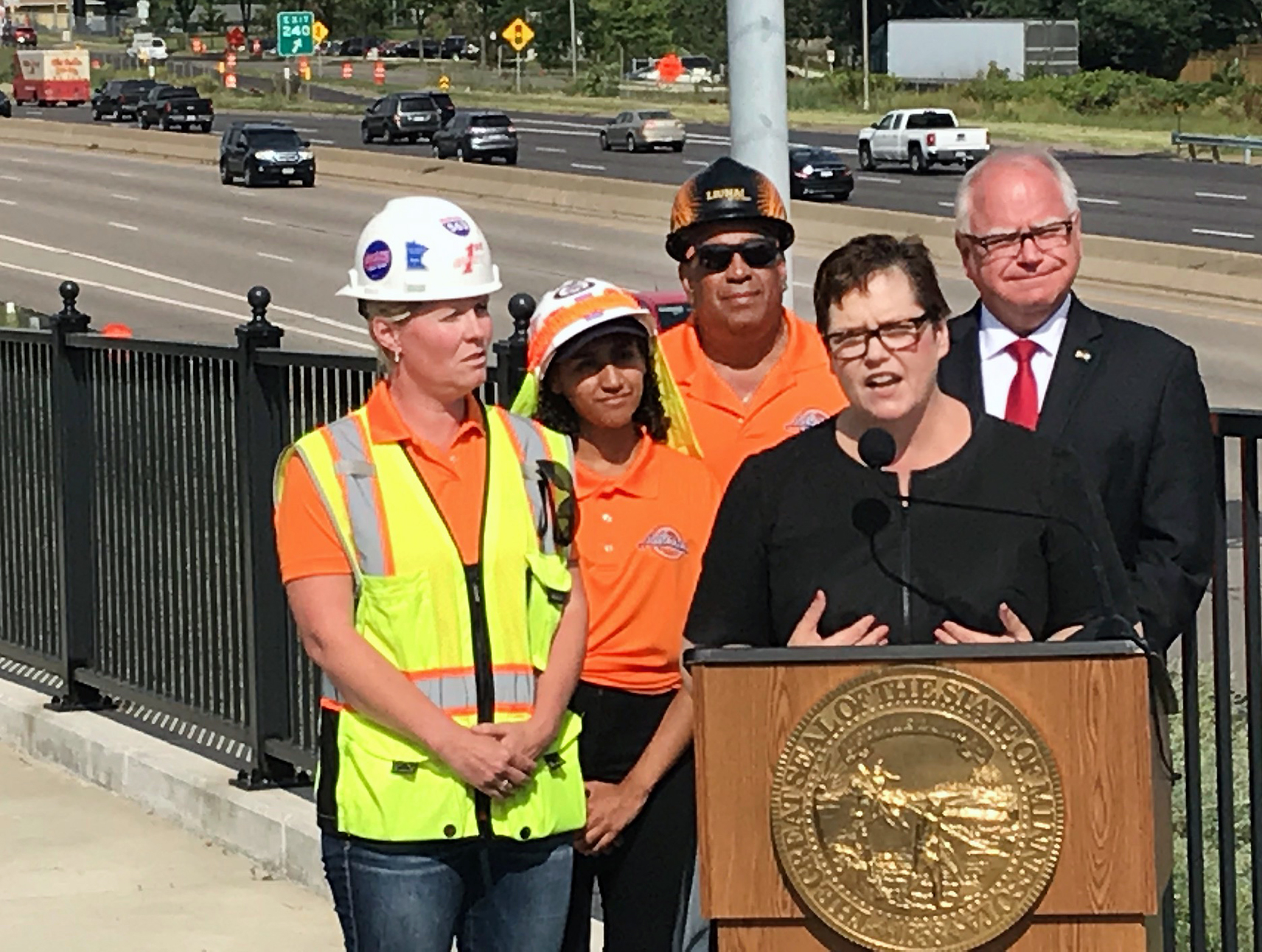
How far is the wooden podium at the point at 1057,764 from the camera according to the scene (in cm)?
326

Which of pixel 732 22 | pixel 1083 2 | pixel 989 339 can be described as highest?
pixel 1083 2

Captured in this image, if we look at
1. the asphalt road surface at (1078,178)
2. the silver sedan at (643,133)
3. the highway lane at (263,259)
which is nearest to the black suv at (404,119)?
the asphalt road surface at (1078,178)

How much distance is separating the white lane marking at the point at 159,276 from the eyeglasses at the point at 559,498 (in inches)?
1065

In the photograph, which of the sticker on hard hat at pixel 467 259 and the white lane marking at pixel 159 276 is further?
the white lane marking at pixel 159 276

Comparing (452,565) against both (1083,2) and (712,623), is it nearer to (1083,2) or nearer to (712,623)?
(712,623)

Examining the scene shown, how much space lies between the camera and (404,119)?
65.4 m

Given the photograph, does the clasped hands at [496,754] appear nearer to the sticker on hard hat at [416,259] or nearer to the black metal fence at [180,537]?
the sticker on hard hat at [416,259]

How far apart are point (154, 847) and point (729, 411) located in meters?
3.97

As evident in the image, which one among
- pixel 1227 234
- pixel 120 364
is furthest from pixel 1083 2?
pixel 120 364

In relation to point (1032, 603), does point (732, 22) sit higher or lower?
higher

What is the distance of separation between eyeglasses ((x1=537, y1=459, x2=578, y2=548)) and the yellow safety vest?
4cm

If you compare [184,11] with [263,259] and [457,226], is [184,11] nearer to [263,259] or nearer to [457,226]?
[263,259]

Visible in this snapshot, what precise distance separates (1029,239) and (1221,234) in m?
36.7

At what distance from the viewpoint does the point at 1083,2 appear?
105 meters
